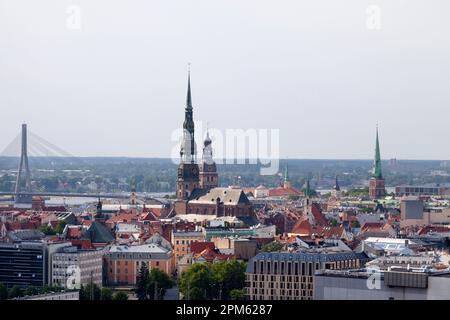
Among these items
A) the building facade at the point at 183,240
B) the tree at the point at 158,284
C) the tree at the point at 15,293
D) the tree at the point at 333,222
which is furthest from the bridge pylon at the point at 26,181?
the tree at the point at 15,293

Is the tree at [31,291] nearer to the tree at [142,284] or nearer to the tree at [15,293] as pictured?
the tree at [15,293]

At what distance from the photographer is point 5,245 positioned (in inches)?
774

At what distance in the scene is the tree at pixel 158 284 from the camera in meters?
17.4

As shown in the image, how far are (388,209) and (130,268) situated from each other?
53.9ft

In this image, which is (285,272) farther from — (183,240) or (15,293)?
(183,240)

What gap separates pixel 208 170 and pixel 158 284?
15713 mm

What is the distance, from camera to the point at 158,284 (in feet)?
57.8

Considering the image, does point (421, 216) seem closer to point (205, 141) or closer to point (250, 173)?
point (205, 141)

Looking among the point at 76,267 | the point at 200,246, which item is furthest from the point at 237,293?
the point at 200,246

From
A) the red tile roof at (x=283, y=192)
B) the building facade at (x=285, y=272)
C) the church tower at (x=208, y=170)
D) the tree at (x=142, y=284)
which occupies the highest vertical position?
the church tower at (x=208, y=170)

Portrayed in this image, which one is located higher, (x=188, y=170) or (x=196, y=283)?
(x=188, y=170)

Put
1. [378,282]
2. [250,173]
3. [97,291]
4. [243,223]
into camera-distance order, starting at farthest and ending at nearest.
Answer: [250,173]
[243,223]
[97,291]
[378,282]

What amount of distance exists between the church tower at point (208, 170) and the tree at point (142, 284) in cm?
1421
